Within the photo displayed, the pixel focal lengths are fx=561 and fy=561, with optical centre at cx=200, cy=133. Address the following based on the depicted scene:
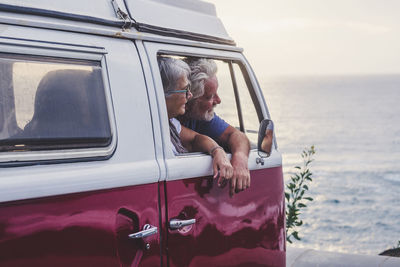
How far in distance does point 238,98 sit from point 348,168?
62021mm

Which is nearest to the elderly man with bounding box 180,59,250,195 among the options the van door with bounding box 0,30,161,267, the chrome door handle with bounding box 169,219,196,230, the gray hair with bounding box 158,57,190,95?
A: the gray hair with bounding box 158,57,190,95

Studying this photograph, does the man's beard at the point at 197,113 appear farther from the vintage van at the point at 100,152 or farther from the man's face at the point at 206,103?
the vintage van at the point at 100,152

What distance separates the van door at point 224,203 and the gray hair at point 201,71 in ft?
0.25

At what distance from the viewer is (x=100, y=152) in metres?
2.33

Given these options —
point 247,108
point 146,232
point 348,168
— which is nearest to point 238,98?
point 247,108

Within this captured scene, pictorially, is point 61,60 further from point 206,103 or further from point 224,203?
point 206,103

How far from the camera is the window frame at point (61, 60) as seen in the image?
2.07 metres

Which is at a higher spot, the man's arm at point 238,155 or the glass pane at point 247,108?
the glass pane at point 247,108

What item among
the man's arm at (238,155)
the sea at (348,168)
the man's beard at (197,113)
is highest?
the man's beard at (197,113)

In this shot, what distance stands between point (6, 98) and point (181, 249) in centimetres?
107

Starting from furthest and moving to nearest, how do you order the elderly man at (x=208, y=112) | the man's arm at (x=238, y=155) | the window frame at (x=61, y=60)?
the elderly man at (x=208, y=112)
the man's arm at (x=238, y=155)
the window frame at (x=61, y=60)

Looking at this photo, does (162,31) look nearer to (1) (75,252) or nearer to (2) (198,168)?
(2) (198,168)

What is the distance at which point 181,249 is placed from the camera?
→ 262 cm

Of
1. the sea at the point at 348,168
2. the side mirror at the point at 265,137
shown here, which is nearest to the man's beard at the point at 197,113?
the side mirror at the point at 265,137
